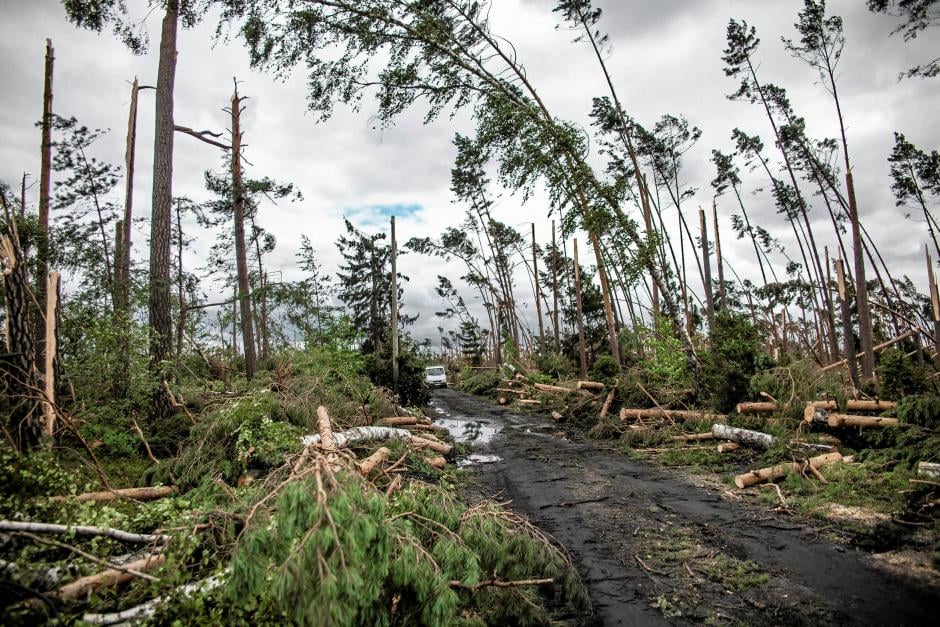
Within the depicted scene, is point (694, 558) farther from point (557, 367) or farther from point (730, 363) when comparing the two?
point (557, 367)

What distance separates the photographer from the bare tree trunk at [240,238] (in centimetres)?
1412

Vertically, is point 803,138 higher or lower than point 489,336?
higher

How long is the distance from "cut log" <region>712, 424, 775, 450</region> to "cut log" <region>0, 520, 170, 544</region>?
26.6 ft

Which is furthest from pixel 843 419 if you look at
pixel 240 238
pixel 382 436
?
pixel 240 238

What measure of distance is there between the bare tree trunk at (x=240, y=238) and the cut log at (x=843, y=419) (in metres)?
14.7

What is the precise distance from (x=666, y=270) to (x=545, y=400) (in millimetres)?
7240

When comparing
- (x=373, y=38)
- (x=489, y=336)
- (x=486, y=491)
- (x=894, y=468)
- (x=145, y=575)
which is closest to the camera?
(x=145, y=575)

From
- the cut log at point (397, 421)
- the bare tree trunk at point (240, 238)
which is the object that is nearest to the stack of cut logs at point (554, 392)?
the cut log at point (397, 421)

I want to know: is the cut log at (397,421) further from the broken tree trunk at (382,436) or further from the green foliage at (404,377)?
the green foliage at (404,377)

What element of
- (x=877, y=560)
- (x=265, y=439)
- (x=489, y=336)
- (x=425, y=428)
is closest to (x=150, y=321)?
(x=265, y=439)

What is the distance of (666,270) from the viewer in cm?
1012

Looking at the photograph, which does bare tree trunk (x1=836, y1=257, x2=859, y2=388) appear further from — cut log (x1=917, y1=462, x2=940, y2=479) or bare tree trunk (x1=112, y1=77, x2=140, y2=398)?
bare tree trunk (x1=112, y1=77, x2=140, y2=398)

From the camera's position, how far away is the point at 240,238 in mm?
15109

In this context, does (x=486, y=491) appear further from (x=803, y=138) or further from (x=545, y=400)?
(x=803, y=138)
